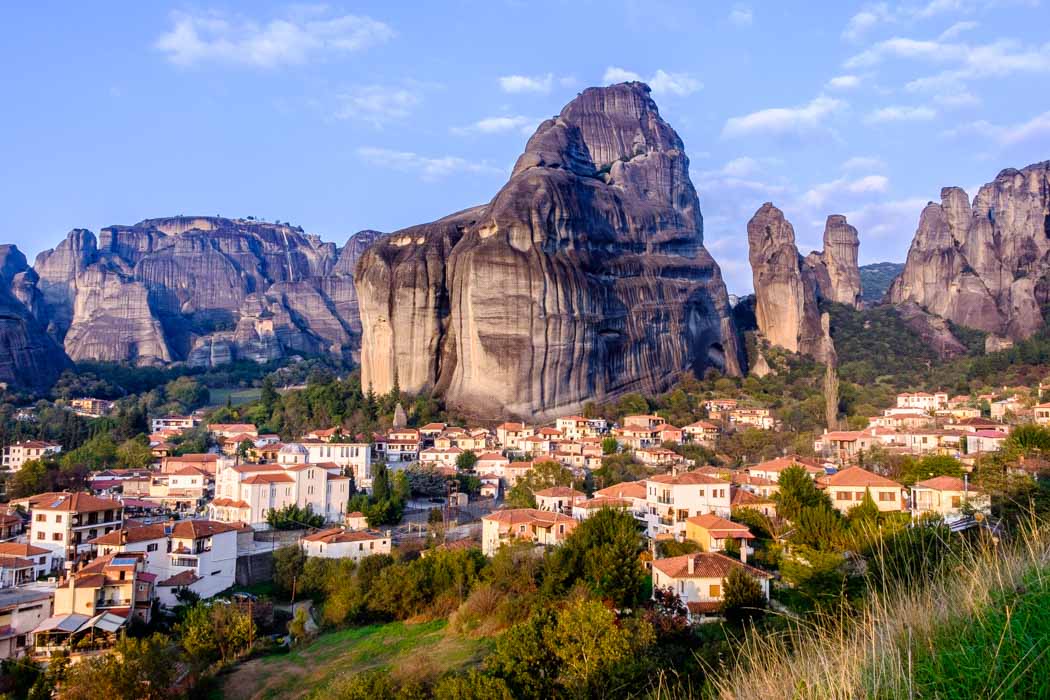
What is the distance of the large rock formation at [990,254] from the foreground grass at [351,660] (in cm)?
5443

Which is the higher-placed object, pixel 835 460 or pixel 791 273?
pixel 791 273

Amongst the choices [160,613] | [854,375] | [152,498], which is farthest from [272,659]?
[854,375]

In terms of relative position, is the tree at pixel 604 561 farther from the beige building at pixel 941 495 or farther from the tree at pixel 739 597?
the beige building at pixel 941 495

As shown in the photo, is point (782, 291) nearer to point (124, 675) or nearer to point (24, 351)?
point (124, 675)

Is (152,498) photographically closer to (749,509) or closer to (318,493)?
(318,493)

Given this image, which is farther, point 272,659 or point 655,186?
point 655,186

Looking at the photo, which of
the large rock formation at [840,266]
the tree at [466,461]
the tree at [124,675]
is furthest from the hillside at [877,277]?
the tree at [124,675]

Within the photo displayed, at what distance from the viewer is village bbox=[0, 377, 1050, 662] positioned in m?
20.3

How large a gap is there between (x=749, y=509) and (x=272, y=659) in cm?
1263

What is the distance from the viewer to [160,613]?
853 inches

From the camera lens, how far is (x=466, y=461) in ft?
125

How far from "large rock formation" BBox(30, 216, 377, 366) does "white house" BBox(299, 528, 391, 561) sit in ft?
239

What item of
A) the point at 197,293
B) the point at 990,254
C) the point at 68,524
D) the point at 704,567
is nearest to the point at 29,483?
the point at 68,524

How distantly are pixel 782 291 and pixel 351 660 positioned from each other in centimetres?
4986
